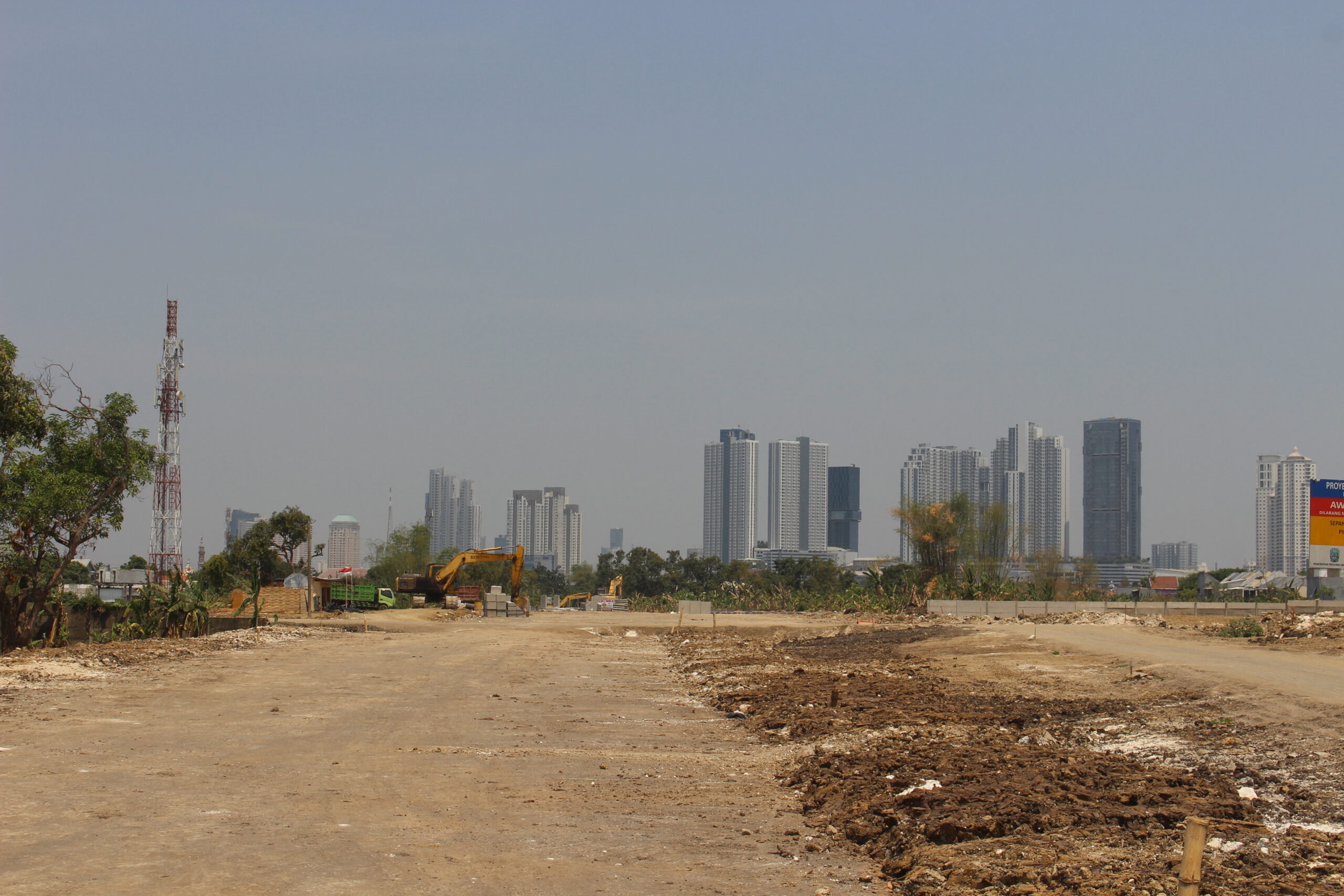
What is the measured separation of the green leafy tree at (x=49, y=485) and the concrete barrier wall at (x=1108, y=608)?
113 feet

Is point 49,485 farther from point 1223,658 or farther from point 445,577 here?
point 445,577

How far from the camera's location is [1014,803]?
8.59 metres

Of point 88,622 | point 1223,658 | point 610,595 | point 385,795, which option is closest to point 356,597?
point 88,622

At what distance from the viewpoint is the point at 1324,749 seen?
31.4 feet

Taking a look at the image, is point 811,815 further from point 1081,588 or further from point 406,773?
point 1081,588

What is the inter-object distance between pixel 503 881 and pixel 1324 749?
297 inches

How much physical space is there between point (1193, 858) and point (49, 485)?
24.1 meters

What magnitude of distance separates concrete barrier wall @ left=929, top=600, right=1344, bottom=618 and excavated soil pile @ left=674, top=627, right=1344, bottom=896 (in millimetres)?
32389

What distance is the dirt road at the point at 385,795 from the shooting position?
23.4 ft

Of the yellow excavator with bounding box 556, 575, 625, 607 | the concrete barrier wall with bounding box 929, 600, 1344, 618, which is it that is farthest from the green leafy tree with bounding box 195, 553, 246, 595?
the concrete barrier wall with bounding box 929, 600, 1344, 618

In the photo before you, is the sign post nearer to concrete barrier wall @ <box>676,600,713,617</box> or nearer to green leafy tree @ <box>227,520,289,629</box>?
concrete barrier wall @ <box>676,600,713,617</box>

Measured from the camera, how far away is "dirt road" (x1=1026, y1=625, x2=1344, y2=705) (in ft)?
45.6

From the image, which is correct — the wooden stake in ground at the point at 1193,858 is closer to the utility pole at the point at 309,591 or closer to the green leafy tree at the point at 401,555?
the utility pole at the point at 309,591

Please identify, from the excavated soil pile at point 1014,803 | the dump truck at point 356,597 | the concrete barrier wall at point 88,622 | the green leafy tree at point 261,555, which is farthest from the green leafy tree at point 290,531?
the excavated soil pile at point 1014,803
